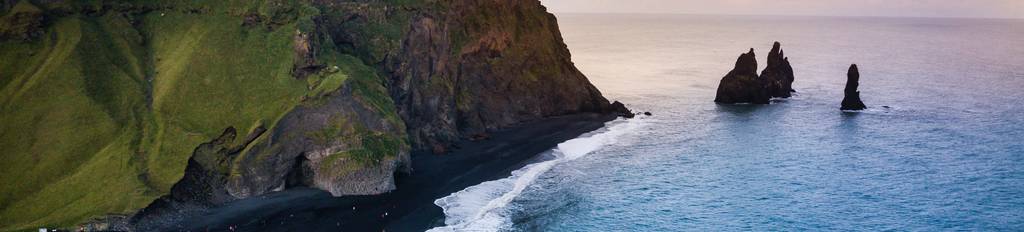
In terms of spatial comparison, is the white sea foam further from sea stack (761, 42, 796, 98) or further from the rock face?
sea stack (761, 42, 796, 98)

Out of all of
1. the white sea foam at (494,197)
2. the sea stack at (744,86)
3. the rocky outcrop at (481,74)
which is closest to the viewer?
the white sea foam at (494,197)

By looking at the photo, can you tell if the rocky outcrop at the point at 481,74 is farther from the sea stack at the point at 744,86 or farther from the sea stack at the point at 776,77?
the sea stack at the point at 776,77

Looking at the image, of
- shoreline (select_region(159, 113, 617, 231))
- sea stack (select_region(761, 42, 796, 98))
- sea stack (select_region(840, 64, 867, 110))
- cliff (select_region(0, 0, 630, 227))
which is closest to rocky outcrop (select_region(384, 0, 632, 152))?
cliff (select_region(0, 0, 630, 227))

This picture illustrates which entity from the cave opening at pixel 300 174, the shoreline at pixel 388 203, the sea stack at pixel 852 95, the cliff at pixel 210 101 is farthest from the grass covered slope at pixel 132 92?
the sea stack at pixel 852 95

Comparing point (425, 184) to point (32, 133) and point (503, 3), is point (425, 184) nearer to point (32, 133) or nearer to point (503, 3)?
point (32, 133)

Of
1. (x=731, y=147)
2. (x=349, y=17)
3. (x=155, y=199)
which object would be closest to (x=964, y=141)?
(x=731, y=147)
